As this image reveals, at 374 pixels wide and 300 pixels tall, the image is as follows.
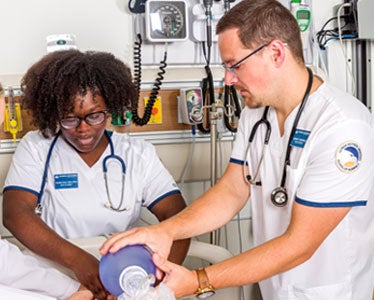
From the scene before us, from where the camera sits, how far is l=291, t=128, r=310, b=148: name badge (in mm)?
1415

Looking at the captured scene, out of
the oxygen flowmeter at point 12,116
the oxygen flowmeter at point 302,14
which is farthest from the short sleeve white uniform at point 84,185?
the oxygen flowmeter at point 302,14

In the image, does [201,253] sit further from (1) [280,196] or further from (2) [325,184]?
(2) [325,184]

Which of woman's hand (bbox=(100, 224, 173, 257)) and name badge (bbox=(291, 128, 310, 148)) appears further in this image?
name badge (bbox=(291, 128, 310, 148))

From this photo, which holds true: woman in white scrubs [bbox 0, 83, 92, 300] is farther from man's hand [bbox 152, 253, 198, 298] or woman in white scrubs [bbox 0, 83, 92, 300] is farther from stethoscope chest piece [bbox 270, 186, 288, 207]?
stethoscope chest piece [bbox 270, 186, 288, 207]

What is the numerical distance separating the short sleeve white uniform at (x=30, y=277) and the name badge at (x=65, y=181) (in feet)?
1.02

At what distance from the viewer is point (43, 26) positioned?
2.26 meters

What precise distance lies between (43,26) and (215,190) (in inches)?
45.2

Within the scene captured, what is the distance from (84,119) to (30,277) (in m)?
0.52

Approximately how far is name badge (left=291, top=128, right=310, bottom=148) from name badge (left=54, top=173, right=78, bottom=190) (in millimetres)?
773

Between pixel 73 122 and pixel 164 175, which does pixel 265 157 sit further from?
pixel 73 122

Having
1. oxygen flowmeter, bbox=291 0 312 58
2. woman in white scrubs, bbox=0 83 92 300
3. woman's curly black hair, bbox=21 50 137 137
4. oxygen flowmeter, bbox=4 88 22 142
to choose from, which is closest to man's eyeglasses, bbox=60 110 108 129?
woman's curly black hair, bbox=21 50 137 137

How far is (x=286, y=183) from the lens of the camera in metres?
1.48

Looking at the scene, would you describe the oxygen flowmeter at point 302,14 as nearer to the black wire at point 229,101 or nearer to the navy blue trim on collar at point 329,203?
the black wire at point 229,101

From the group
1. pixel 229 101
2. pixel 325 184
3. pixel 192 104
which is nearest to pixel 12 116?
pixel 192 104
